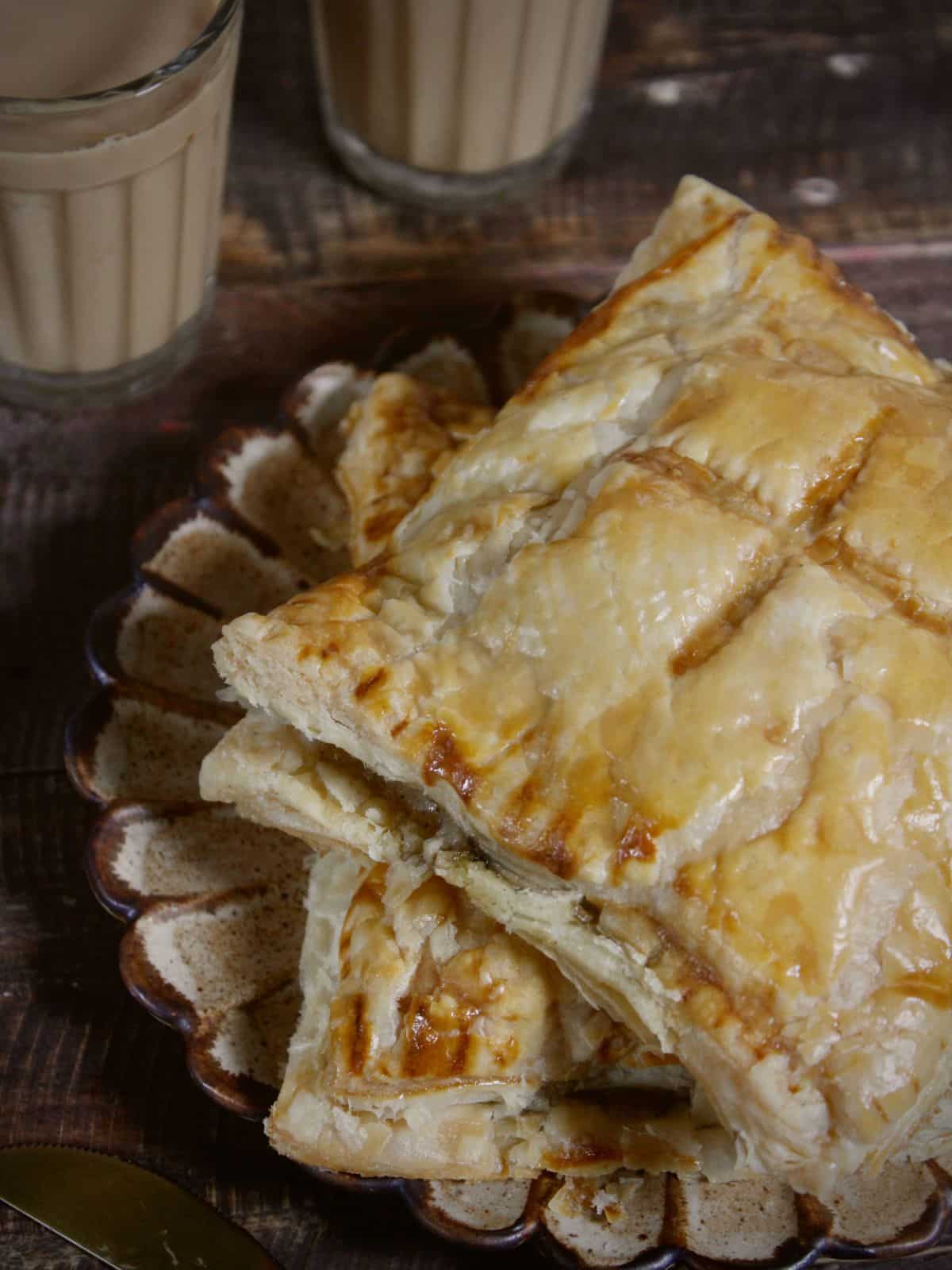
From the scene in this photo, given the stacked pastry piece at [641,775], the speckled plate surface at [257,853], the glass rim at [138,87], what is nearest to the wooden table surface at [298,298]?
the speckled plate surface at [257,853]

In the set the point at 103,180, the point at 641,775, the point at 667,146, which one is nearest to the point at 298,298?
the point at 103,180

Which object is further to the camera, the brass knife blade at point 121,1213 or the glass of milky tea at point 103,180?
the glass of milky tea at point 103,180

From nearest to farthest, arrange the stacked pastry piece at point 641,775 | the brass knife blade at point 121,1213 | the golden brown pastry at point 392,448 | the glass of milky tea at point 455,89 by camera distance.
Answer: the stacked pastry piece at point 641,775 < the brass knife blade at point 121,1213 < the golden brown pastry at point 392,448 < the glass of milky tea at point 455,89

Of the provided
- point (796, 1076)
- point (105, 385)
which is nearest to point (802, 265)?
point (796, 1076)

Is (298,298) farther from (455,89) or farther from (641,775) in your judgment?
(641,775)

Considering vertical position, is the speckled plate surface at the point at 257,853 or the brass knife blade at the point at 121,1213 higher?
A: the speckled plate surface at the point at 257,853

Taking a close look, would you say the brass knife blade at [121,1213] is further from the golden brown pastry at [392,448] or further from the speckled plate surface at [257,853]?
the golden brown pastry at [392,448]

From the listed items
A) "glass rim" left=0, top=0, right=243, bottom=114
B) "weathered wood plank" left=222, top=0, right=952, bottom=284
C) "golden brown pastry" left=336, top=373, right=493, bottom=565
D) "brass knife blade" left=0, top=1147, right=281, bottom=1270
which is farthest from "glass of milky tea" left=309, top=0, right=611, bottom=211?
"brass knife blade" left=0, top=1147, right=281, bottom=1270
